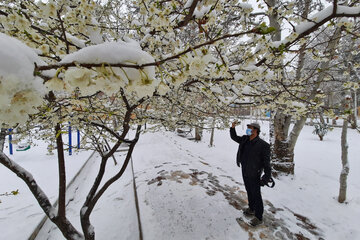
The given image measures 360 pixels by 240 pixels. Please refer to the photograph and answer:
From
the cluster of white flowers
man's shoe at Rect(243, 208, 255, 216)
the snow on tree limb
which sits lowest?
man's shoe at Rect(243, 208, 255, 216)

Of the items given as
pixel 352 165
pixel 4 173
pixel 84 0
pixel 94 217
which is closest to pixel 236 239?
pixel 94 217

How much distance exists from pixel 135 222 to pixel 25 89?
370cm

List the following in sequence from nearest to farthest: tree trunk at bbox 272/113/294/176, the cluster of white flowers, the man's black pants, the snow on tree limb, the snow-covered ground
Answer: the cluster of white flowers → the snow on tree limb → the snow-covered ground → the man's black pants → tree trunk at bbox 272/113/294/176

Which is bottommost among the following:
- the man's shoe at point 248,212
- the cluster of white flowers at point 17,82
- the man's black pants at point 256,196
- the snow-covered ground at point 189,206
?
the snow-covered ground at point 189,206

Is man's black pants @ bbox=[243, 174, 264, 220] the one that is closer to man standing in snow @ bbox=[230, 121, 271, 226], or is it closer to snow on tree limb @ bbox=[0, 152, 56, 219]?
man standing in snow @ bbox=[230, 121, 271, 226]

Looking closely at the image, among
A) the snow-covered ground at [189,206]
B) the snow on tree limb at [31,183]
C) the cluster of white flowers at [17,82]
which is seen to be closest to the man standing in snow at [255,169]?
the snow-covered ground at [189,206]

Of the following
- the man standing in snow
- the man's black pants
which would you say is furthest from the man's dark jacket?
the man's black pants

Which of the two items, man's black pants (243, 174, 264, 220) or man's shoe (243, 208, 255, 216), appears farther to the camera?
man's shoe (243, 208, 255, 216)

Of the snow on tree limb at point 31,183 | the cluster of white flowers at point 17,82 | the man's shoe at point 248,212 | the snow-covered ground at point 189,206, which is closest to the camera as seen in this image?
the cluster of white flowers at point 17,82

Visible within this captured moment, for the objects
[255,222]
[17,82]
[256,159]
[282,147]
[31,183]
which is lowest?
[255,222]

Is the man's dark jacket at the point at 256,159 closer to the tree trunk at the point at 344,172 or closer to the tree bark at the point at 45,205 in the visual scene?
the tree bark at the point at 45,205

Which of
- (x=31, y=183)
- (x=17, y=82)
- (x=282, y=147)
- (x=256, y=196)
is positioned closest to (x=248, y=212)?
(x=256, y=196)

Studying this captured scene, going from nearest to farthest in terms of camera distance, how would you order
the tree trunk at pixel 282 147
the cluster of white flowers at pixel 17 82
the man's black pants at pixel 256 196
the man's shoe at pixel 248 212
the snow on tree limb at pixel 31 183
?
1. the cluster of white flowers at pixel 17 82
2. the snow on tree limb at pixel 31 183
3. the man's black pants at pixel 256 196
4. the man's shoe at pixel 248 212
5. the tree trunk at pixel 282 147

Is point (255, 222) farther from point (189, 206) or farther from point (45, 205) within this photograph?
point (45, 205)
